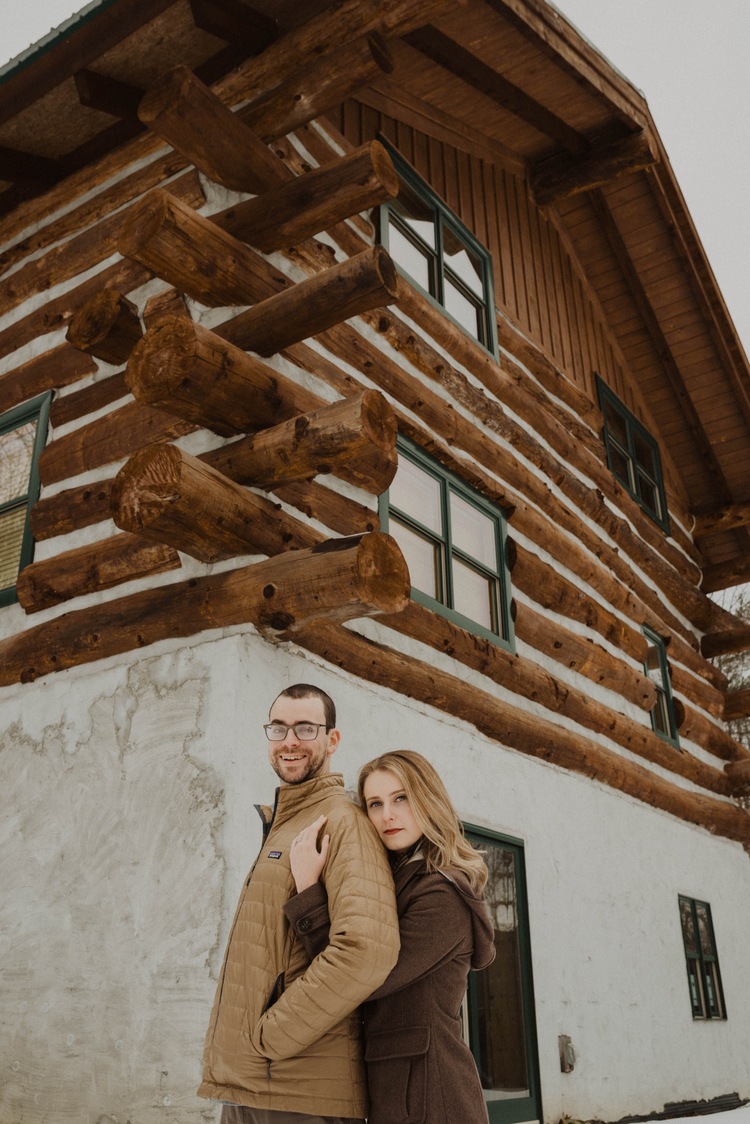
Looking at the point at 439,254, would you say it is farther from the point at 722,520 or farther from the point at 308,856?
the point at 722,520

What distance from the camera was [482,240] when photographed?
9766mm

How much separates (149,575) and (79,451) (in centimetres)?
126

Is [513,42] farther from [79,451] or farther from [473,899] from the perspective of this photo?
[473,899]

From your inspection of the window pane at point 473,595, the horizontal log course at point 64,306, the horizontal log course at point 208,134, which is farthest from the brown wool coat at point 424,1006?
the horizontal log course at point 64,306

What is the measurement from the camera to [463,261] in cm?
926

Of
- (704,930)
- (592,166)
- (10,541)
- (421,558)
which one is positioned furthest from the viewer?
(592,166)

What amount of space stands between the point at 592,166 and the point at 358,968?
9630mm

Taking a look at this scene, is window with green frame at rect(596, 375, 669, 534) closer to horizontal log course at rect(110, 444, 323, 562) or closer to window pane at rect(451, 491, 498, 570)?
window pane at rect(451, 491, 498, 570)

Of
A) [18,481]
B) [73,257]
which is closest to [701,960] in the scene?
[18,481]

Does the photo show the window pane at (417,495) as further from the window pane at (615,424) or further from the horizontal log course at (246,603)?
the window pane at (615,424)

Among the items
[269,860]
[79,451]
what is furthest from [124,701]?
[269,860]

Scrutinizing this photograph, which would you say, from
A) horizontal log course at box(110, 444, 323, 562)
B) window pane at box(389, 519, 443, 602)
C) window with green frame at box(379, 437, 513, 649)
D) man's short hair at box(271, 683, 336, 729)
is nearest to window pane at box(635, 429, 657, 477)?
window with green frame at box(379, 437, 513, 649)

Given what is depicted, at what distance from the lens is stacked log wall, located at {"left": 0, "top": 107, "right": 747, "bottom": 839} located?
5848mm

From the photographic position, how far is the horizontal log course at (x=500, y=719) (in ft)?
18.2
